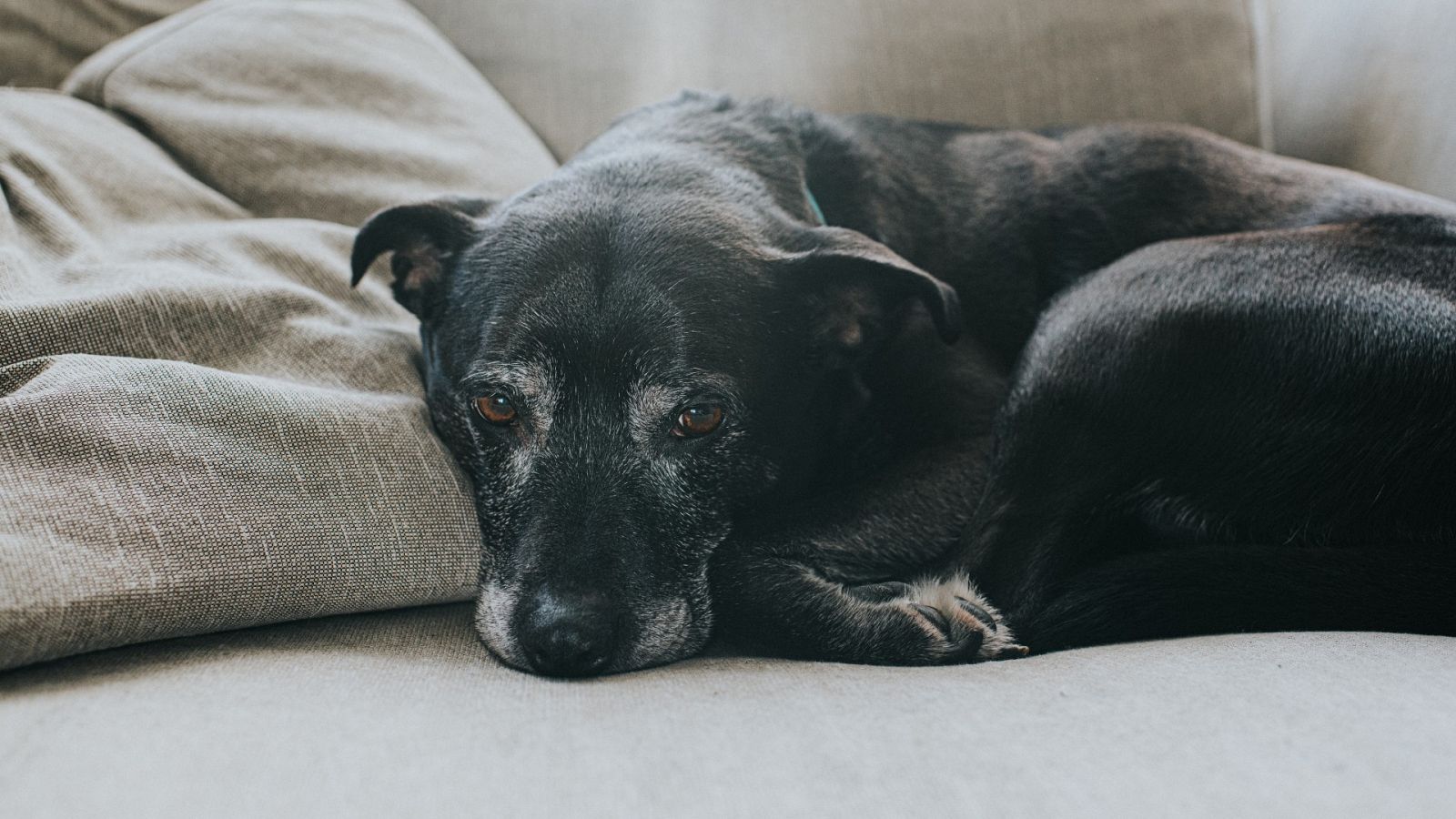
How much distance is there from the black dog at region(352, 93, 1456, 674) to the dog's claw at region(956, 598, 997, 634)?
0.06 feet

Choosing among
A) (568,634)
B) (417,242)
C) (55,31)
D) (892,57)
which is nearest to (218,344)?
(417,242)

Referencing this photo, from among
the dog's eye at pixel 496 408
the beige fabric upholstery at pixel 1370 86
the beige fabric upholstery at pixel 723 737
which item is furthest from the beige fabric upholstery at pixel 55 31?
the beige fabric upholstery at pixel 1370 86

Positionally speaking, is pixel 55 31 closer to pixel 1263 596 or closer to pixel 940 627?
pixel 940 627

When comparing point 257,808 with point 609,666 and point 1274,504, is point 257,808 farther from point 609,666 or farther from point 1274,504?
point 1274,504

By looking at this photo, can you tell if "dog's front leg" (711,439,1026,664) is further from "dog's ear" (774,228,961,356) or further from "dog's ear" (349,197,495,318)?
"dog's ear" (349,197,495,318)

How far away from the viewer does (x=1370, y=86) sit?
2.84m

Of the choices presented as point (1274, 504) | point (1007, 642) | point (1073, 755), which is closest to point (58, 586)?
point (1073, 755)

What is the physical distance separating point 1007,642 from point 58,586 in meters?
1.33

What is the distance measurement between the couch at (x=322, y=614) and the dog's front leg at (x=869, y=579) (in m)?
0.13

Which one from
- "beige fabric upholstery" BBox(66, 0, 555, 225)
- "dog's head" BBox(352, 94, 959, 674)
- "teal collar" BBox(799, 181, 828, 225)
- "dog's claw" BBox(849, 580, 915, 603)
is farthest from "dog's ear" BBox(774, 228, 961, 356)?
"beige fabric upholstery" BBox(66, 0, 555, 225)

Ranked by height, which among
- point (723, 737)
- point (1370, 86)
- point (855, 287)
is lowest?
point (723, 737)

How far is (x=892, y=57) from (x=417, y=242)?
1639 mm

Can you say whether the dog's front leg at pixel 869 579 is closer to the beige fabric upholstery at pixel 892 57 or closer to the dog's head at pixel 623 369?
the dog's head at pixel 623 369

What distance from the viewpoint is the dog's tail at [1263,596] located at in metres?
1.57
